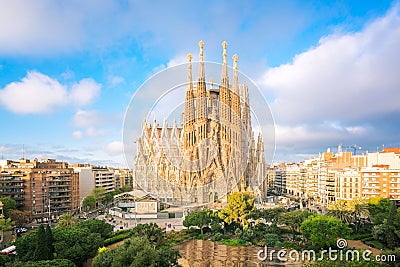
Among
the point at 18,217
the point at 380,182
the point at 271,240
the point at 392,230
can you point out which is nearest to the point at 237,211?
the point at 271,240

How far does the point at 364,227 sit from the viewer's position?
32219 millimetres

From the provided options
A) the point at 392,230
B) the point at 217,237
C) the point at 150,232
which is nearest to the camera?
the point at 392,230

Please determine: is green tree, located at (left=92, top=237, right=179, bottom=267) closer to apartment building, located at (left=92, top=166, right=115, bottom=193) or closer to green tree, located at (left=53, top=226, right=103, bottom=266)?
green tree, located at (left=53, top=226, right=103, bottom=266)

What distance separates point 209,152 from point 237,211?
22.8 meters

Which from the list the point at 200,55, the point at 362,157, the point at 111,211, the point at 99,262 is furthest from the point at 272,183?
the point at 99,262

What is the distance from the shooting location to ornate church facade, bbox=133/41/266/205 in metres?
52.5

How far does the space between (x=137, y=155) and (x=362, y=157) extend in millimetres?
39133

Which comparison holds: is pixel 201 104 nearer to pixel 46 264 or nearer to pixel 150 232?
pixel 150 232

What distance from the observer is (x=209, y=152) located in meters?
53.5

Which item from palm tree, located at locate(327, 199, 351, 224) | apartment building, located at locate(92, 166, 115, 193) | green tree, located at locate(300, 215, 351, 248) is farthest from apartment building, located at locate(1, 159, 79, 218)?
palm tree, located at locate(327, 199, 351, 224)

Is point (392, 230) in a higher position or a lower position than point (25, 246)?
lower

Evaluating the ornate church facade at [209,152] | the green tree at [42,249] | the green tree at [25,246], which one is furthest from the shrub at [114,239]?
the ornate church facade at [209,152]

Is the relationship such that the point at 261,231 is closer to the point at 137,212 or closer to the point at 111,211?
the point at 137,212

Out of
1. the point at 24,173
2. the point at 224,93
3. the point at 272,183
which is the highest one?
the point at 224,93
